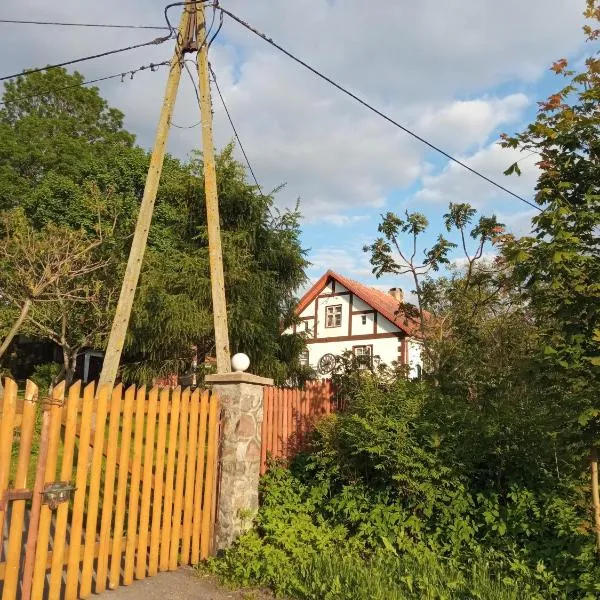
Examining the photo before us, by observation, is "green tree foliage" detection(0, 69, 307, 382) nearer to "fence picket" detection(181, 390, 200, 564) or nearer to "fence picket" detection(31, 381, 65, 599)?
"fence picket" detection(181, 390, 200, 564)

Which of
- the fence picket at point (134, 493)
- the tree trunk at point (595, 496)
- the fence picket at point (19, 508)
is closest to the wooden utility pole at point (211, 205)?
the fence picket at point (134, 493)

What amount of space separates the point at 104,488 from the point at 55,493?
0.81 m

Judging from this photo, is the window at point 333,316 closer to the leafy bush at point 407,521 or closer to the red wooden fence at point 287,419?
the red wooden fence at point 287,419

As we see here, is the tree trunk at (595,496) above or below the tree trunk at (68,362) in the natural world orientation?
below

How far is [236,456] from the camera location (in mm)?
5781

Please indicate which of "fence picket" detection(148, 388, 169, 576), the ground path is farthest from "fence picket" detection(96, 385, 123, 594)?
"fence picket" detection(148, 388, 169, 576)

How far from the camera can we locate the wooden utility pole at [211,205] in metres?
7.15

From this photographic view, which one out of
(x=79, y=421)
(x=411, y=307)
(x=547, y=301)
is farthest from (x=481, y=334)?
(x=79, y=421)

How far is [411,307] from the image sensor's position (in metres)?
10.5

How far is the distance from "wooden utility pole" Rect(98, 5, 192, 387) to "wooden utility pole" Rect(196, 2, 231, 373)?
0.26 metres

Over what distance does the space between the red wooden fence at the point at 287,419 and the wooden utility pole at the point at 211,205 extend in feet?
2.83

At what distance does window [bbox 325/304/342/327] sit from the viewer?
32.0 meters

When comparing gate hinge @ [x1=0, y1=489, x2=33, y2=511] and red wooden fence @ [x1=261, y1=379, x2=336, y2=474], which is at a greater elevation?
red wooden fence @ [x1=261, y1=379, x2=336, y2=474]

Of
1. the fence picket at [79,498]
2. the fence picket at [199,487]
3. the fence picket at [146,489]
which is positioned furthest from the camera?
the fence picket at [199,487]
